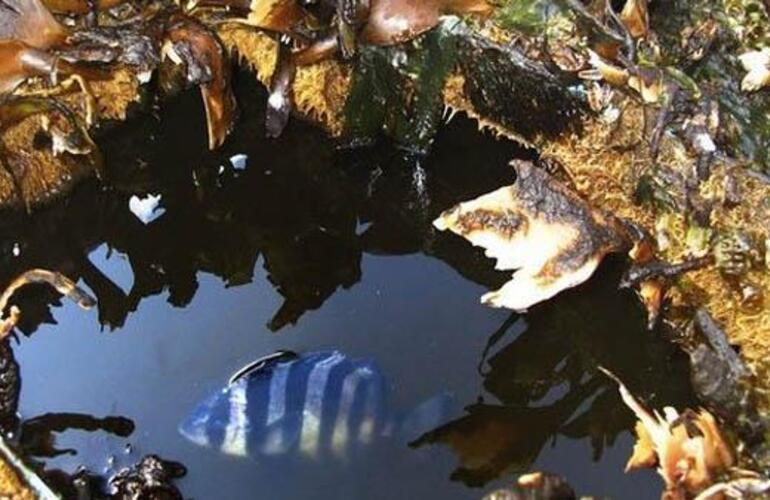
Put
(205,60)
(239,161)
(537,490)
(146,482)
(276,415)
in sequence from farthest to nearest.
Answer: (239,161), (205,60), (276,415), (146,482), (537,490)

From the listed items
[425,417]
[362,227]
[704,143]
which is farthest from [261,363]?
[704,143]

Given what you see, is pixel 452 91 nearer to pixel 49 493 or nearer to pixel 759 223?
pixel 759 223

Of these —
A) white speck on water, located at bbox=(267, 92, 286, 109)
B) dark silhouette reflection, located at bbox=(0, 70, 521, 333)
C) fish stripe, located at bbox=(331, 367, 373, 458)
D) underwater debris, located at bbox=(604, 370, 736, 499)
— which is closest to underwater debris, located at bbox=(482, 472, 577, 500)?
underwater debris, located at bbox=(604, 370, 736, 499)

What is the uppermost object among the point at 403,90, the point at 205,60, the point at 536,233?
the point at 205,60

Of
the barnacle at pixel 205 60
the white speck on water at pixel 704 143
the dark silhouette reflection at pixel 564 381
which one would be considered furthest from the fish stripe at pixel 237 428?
the white speck on water at pixel 704 143

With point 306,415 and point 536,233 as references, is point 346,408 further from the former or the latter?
point 536,233

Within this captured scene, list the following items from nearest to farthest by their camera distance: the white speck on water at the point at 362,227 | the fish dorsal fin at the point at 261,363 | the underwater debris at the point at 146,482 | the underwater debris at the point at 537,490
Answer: the underwater debris at the point at 537,490
the underwater debris at the point at 146,482
the fish dorsal fin at the point at 261,363
the white speck on water at the point at 362,227

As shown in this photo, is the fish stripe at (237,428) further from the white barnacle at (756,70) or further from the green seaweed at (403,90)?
the white barnacle at (756,70)
